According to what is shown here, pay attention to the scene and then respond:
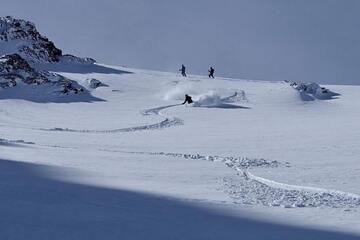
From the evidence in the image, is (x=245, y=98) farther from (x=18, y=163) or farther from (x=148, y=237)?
(x=148, y=237)

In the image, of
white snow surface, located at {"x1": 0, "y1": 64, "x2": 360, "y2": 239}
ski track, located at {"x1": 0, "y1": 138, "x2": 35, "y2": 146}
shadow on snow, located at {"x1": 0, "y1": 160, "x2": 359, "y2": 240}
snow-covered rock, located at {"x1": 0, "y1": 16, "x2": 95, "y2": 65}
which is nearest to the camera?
shadow on snow, located at {"x1": 0, "y1": 160, "x2": 359, "y2": 240}

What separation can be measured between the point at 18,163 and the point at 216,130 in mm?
16385

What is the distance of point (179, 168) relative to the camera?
1870 centimetres

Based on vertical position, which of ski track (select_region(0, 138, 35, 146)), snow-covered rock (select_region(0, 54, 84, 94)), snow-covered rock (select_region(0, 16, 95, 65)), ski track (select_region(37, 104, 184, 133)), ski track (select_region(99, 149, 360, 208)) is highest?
snow-covered rock (select_region(0, 16, 95, 65))

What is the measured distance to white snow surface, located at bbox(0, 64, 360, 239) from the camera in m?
10.5

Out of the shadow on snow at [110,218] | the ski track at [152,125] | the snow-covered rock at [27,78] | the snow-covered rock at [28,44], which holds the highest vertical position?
the snow-covered rock at [28,44]

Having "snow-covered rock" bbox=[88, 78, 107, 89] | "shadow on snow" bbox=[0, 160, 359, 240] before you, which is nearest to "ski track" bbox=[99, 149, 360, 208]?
"shadow on snow" bbox=[0, 160, 359, 240]

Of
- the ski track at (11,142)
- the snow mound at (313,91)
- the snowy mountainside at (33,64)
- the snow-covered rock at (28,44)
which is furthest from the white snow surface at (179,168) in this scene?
the snow-covered rock at (28,44)

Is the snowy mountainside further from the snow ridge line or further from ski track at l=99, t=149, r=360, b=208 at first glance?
ski track at l=99, t=149, r=360, b=208

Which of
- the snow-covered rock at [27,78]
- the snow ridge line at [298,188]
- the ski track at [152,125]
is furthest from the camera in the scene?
the snow-covered rock at [27,78]

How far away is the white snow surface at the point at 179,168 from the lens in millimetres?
10508

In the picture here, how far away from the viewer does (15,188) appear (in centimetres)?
1247

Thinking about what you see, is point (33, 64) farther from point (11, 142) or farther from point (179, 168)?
point (179, 168)

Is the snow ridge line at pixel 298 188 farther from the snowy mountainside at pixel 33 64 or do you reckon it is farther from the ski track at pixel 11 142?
the snowy mountainside at pixel 33 64
